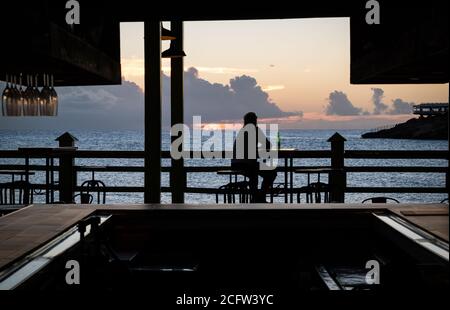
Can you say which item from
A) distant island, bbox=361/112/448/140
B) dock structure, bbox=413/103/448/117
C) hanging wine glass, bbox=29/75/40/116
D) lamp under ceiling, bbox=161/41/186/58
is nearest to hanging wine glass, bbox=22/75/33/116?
hanging wine glass, bbox=29/75/40/116

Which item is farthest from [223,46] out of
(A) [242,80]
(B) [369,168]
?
(B) [369,168]

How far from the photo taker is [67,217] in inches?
117

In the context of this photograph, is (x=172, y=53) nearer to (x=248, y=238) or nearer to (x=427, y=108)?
(x=248, y=238)

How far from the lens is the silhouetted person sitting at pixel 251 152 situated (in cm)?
637

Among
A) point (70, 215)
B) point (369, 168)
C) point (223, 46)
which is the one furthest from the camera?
point (223, 46)

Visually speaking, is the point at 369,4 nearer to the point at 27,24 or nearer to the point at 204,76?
the point at 27,24

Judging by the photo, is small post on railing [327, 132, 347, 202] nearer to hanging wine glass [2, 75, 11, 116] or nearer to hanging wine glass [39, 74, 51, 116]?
hanging wine glass [39, 74, 51, 116]

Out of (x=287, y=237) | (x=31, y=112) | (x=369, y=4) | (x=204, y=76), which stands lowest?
(x=287, y=237)

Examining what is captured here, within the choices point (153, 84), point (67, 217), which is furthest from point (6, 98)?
point (153, 84)

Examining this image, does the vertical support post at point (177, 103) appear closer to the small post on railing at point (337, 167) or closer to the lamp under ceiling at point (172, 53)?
the lamp under ceiling at point (172, 53)

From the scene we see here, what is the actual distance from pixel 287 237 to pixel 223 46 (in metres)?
36.7

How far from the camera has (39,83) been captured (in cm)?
338

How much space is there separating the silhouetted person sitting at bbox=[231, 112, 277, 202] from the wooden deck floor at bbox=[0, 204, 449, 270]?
3025 millimetres

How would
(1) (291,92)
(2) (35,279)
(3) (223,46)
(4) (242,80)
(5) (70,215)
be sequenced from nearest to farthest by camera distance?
1. (2) (35,279)
2. (5) (70,215)
3. (1) (291,92)
4. (4) (242,80)
5. (3) (223,46)
